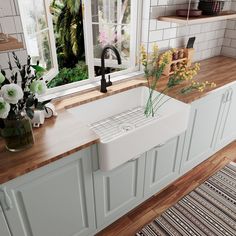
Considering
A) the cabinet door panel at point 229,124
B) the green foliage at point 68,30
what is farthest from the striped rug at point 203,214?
the green foliage at point 68,30

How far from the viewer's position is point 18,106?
1047 mm

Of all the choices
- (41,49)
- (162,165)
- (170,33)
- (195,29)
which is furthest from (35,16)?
(195,29)

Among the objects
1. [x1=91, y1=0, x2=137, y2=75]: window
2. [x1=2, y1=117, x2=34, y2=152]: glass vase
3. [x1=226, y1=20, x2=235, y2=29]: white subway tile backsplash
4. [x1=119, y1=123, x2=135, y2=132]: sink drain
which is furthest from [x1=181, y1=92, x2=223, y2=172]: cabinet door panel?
[x1=2, y1=117, x2=34, y2=152]: glass vase

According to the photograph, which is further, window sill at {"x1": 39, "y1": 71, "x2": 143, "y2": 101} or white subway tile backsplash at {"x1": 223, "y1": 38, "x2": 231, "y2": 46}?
white subway tile backsplash at {"x1": 223, "y1": 38, "x2": 231, "y2": 46}

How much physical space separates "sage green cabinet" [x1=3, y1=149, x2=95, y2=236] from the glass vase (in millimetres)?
152

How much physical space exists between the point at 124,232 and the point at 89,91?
1.14m

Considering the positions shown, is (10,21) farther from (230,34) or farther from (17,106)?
(230,34)

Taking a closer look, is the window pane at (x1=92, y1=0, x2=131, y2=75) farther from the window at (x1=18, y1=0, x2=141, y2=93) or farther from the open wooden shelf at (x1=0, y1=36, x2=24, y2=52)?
the open wooden shelf at (x1=0, y1=36, x2=24, y2=52)

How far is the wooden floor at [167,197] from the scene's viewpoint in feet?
5.91

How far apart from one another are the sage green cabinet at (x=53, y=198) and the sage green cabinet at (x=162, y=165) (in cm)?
52

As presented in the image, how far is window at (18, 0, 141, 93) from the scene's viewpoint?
159 centimetres

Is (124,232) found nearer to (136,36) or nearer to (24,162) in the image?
(24,162)

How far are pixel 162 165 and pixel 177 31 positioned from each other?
1291 mm

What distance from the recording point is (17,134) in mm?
1071
